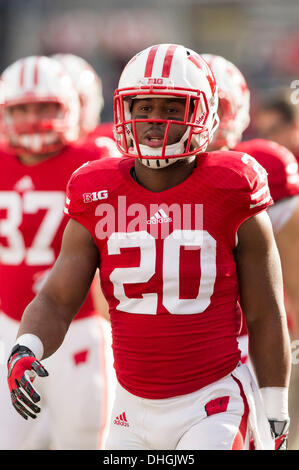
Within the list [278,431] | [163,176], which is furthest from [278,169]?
[278,431]

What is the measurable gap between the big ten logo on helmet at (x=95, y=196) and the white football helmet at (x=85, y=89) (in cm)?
325

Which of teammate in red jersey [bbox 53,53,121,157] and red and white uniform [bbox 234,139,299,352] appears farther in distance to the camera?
teammate in red jersey [bbox 53,53,121,157]

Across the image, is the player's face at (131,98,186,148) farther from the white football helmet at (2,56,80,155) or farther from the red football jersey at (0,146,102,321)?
the white football helmet at (2,56,80,155)

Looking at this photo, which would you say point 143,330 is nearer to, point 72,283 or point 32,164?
point 72,283

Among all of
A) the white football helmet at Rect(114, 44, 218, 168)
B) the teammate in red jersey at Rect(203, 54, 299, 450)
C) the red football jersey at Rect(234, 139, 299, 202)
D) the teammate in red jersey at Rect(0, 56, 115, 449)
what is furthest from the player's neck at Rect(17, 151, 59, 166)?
the white football helmet at Rect(114, 44, 218, 168)

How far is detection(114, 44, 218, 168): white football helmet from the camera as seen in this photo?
9.58 ft

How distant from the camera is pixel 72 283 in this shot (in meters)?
2.97

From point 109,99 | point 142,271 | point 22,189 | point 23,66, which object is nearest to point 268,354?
point 142,271

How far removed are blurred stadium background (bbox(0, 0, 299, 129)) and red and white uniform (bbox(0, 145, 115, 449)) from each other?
39.3 feet

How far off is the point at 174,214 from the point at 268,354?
0.54 meters

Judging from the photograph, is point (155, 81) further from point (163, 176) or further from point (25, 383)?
point (25, 383)

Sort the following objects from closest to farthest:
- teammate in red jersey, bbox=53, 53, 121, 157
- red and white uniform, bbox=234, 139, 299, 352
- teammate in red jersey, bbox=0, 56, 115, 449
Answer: red and white uniform, bbox=234, 139, 299, 352
teammate in red jersey, bbox=0, 56, 115, 449
teammate in red jersey, bbox=53, 53, 121, 157

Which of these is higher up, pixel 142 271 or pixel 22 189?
pixel 142 271
